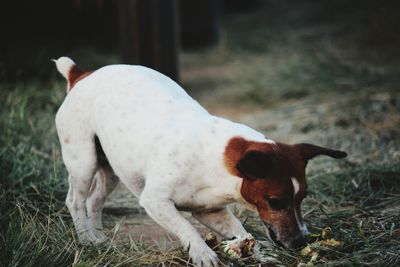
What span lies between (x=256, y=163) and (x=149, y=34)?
535cm

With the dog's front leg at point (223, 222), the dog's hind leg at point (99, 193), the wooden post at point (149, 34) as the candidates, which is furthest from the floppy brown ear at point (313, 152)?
the wooden post at point (149, 34)

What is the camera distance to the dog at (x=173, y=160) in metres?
3.72

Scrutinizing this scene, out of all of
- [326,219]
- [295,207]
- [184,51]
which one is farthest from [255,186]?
[184,51]

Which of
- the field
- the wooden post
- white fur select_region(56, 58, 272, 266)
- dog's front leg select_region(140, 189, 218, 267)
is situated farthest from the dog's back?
the wooden post

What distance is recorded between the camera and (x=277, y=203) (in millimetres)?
3691

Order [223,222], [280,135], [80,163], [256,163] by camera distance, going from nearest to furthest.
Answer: [256,163]
[223,222]
[80,163]
[280,135]

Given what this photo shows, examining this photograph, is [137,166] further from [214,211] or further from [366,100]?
[366,100]

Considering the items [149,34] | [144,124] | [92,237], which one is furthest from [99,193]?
[149,34]

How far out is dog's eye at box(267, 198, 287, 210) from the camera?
367cm

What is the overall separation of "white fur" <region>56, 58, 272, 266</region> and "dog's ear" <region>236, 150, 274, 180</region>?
213 millimetres

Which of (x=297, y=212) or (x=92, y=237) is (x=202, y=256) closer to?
(x=297, y=212)

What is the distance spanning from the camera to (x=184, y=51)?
13844mm

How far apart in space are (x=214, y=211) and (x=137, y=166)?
1.74ft

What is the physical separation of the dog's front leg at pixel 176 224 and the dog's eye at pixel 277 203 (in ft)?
1.48
